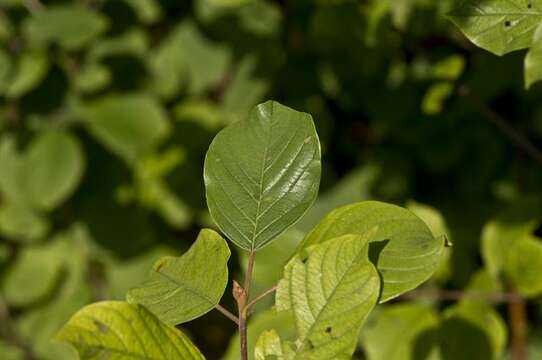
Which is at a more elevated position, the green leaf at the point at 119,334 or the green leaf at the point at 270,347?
the green leaf at the point at 119,334

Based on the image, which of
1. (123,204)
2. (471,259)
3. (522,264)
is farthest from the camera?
(123,204)

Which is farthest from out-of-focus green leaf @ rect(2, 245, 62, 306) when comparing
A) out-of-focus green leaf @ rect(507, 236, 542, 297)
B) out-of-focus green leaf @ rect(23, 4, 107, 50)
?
out-of-focus green leaf @ rect(507, 236, 542, 297)

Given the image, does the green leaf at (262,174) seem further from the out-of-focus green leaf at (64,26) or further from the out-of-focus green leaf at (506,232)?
the out-of-focus green leaf at (64,26)

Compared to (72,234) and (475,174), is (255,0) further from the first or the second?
(72,234)

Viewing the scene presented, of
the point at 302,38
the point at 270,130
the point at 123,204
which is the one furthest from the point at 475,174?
the point at 270,130

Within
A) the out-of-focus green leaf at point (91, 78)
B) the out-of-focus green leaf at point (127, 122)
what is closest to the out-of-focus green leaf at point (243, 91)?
the out-of-focus green leaf at point (127, 122)

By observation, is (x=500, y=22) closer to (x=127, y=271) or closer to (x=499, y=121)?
(x=499, y=121)

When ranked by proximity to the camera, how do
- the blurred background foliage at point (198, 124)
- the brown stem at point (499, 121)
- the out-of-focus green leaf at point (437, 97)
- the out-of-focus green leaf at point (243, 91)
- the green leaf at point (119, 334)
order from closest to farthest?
the green leaf at point (119, 334) < the brown stem at point (499, 121) < the out-of-focus green leaf at point (437, 97) < the blurred background foliage at point (198, 124) < the out-of-focus green leaf at point (243, 91)
